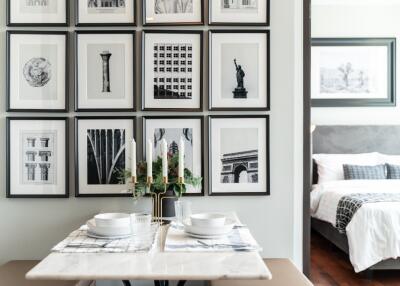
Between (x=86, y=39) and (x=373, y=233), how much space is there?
8.99ft

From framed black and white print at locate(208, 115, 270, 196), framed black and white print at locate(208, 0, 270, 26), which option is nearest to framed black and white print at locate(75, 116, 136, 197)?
framed black and white print at locate(208, 115, 270, 196)

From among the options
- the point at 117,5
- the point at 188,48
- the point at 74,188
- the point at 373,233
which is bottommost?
the point at 373,233

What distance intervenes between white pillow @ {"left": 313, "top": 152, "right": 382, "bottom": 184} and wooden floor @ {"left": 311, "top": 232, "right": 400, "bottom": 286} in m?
0.95

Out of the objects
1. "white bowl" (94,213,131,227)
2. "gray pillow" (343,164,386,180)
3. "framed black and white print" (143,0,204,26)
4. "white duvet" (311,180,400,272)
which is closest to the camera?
"white bowl" (94,213,131,227)

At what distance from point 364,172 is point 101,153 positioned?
11.7 feet

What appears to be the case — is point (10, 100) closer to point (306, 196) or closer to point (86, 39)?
point (86, 39)

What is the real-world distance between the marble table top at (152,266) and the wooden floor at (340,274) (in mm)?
2320

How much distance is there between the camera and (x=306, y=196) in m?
2.73

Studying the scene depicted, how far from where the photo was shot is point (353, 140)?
5.70m

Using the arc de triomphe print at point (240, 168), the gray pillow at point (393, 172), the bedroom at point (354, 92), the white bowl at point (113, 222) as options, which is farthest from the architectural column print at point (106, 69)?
the gray pillow at point (393, 172)

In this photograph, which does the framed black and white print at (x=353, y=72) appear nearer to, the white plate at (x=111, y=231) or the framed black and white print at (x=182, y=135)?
the framed black and white print at (x=182, y=135)

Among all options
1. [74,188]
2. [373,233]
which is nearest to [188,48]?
[74,188]

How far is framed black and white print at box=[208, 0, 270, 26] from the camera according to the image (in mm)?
2627

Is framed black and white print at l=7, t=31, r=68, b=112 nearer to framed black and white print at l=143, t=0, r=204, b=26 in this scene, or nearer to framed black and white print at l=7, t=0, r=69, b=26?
framed black and white print at l=7, t=0, r=69, b=26
